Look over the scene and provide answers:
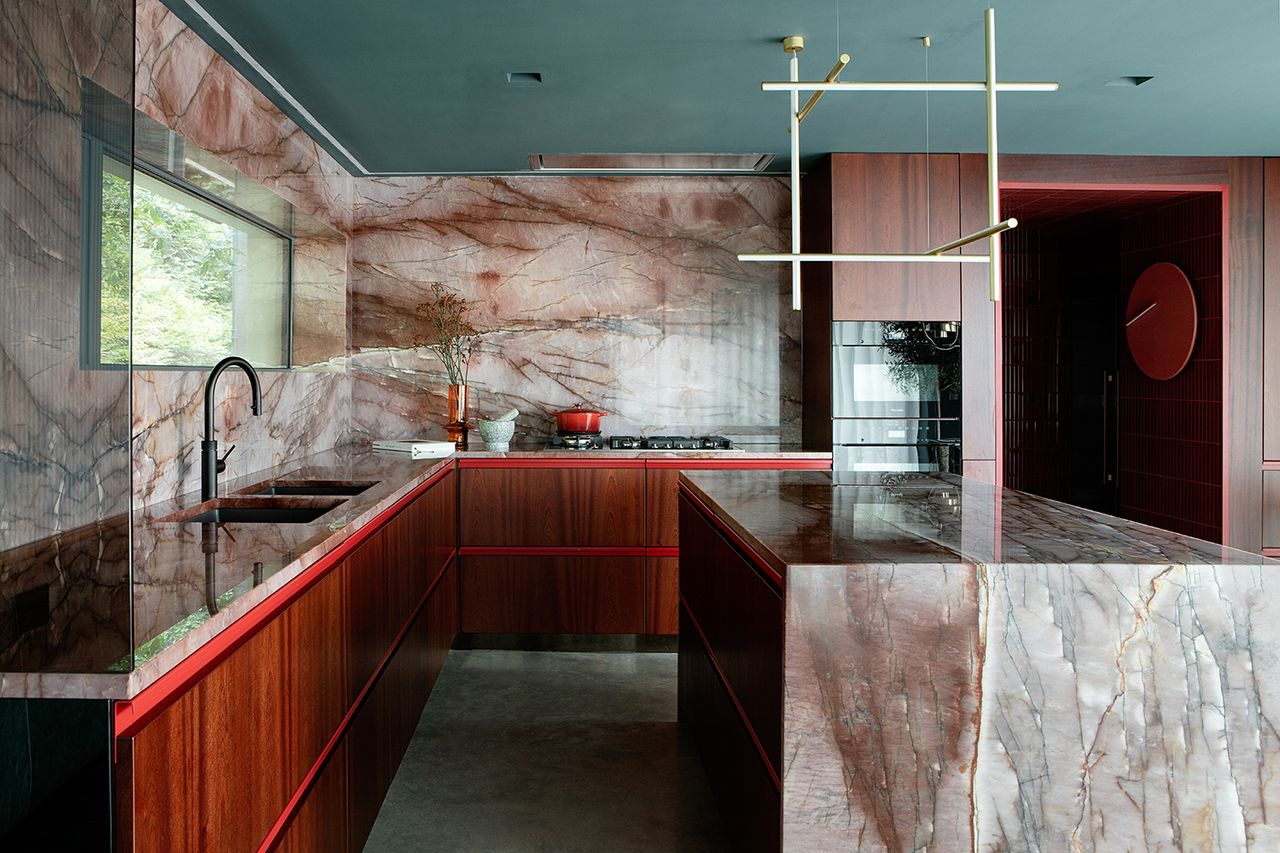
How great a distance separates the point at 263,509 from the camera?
2.59m

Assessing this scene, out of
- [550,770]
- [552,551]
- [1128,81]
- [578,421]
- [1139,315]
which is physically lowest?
[550,770]

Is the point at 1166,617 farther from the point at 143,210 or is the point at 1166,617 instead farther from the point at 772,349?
the point at 772,349

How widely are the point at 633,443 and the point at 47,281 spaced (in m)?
3.60

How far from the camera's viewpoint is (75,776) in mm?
1046

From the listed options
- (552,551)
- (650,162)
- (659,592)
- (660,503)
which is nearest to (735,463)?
(660,503)

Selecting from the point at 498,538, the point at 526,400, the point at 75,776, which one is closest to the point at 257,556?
the point at 75,776

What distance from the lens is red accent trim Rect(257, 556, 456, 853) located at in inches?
63.1

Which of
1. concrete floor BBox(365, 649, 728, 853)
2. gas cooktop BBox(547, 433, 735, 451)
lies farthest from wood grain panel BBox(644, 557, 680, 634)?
gas cooktop BBox(547, 433, 735, 451)

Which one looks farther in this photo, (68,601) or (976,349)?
(976,349)

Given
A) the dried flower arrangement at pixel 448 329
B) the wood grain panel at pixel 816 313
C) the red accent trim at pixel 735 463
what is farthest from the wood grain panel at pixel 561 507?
the wood grain panel at pixel 816 313

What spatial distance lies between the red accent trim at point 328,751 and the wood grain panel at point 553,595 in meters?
1.17

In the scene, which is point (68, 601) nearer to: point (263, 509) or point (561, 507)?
point (263, 509)

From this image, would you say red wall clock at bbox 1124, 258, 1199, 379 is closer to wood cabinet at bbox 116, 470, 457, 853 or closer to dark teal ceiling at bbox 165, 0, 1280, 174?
dark teal ceiling at bbox 165, 0, 1280, 174

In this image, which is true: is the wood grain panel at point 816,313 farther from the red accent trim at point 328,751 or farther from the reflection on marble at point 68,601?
the reflection on marble at point 68,601
